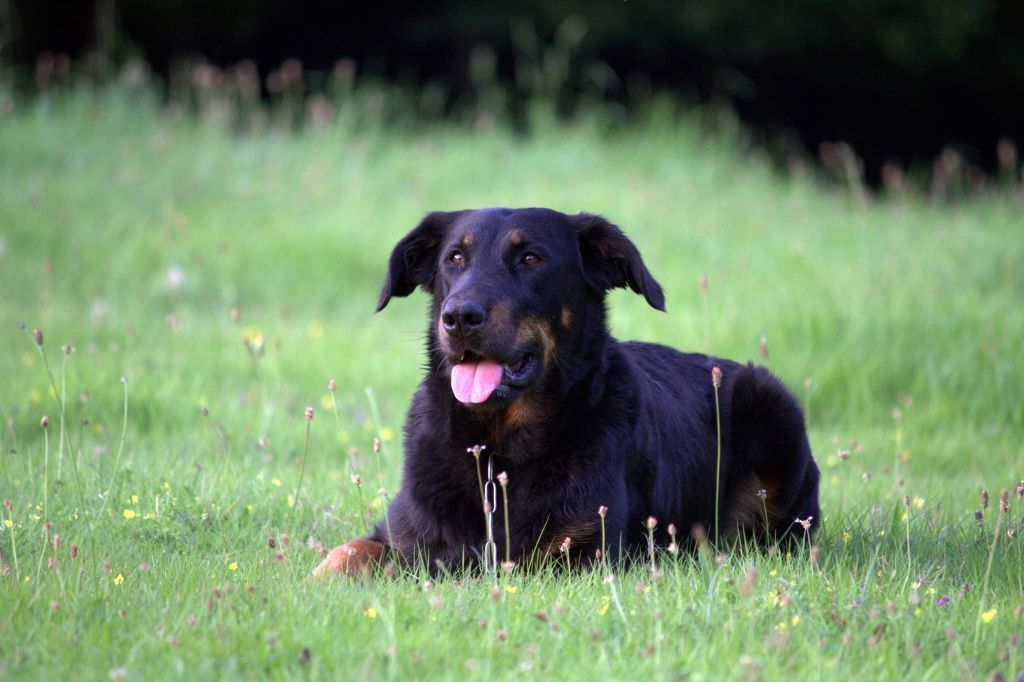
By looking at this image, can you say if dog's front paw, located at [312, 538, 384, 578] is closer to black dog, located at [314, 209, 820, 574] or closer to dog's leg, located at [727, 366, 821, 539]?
black dog, located at [314, 209, 820, 574]

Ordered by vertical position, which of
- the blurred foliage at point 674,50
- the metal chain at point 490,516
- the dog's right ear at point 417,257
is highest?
the blurred foliage at point 674,50

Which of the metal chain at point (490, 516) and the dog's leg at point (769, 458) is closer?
the metal chain at point (490, 516)

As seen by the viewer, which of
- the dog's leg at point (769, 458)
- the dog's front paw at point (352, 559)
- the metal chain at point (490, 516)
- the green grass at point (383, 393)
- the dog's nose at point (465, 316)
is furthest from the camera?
the dog's leg at point (769, 458)

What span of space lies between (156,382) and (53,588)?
12.1 feet

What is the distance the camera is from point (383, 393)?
8102 mm

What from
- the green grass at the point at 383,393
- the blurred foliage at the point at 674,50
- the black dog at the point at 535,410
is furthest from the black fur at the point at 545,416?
the blurred foliage at the point at 674,50

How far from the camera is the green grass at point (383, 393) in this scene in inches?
139

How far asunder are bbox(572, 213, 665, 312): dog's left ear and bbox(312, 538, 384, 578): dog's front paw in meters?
1.40

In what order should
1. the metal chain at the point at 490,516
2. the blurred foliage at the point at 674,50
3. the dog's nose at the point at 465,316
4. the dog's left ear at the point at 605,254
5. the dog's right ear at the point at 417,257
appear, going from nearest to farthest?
the metal chain at the point at 490,516 → the dog's nose at the point at 465,316 → the dog's left ear at the point at 605,254 → the dog's right ear at the point at 417,257 → the blurred foliage at the point at 674,50

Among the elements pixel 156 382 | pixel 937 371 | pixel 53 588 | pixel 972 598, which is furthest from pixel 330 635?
pixel 937 371

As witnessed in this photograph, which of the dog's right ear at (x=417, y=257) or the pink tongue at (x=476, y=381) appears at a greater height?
the dog's right ear at (x=417, y=257)

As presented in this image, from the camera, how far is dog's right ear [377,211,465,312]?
Answer: 16.8 ft

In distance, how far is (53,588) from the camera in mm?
3709

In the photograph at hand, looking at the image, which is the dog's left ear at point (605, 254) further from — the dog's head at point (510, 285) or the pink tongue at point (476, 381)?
the pink tongue at point (476, 381)
